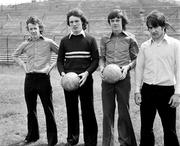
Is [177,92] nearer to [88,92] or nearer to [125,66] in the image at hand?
[125,66]

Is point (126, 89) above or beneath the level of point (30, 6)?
beneath

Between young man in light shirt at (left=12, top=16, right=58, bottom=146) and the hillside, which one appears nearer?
young man in light shirt at (left=12, top=16, right=58, bottom=146)

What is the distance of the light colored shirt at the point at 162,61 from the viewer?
150 inches

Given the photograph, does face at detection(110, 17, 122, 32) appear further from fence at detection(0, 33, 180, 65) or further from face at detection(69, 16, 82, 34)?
fence at detection(0, 33, 180, 65)

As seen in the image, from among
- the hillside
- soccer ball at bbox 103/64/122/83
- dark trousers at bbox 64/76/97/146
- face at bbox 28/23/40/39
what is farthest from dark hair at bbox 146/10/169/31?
the hillside

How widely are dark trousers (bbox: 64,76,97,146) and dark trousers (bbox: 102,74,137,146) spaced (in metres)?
0.27

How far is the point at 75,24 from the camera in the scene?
4484 millimetres

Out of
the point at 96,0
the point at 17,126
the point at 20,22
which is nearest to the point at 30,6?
the point at 96,0

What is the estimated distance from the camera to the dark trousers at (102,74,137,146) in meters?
4.36

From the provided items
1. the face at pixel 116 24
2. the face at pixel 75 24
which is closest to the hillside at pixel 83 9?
the face at pixel 75 24

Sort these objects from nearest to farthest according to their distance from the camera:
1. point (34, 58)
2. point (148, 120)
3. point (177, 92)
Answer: point (177, 92) < point (148, 120) < point (34, 58)

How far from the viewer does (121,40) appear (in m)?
4.36

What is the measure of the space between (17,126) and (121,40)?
9.85ft

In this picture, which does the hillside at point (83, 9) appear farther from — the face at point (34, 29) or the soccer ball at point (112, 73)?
the soccer ball at point (112, 73)
